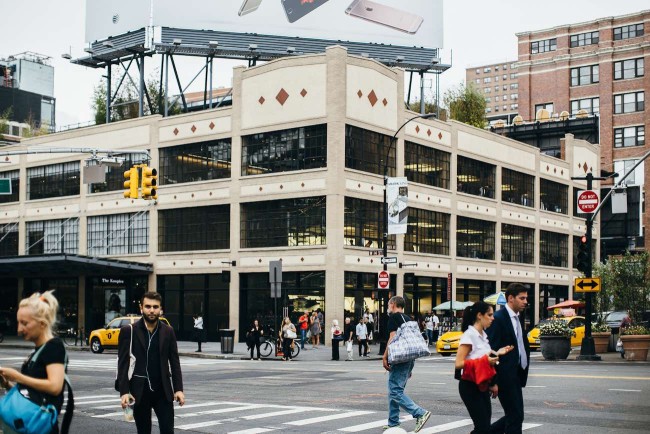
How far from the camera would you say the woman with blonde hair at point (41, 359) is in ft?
20.1

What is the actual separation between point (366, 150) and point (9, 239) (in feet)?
95.0

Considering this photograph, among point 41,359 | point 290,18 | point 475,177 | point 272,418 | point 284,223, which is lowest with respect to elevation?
point 272,418

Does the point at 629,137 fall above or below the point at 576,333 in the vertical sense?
above

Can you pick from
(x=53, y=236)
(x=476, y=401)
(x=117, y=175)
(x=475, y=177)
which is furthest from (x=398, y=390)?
(x=53, y=236)

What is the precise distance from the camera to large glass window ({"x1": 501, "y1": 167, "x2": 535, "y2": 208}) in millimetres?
60156

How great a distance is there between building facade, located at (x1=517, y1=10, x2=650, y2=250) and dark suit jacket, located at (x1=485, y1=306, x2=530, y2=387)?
73.3 m

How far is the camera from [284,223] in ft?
154

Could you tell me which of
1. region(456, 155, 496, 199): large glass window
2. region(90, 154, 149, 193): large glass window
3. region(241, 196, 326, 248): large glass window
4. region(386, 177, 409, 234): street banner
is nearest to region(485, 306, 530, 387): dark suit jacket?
region(386, 177, 409, 234): street banner

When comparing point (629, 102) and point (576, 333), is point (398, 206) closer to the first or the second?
point (576, 333)

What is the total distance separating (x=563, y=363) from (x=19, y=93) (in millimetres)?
93632

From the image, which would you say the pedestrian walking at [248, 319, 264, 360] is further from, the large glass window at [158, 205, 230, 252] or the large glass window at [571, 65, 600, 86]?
the large glass window at [571, 65, 600, 86]

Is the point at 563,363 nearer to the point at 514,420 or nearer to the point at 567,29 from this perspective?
the point at 514,420

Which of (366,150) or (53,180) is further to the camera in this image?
(53,180)

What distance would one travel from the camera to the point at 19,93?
357 ft
